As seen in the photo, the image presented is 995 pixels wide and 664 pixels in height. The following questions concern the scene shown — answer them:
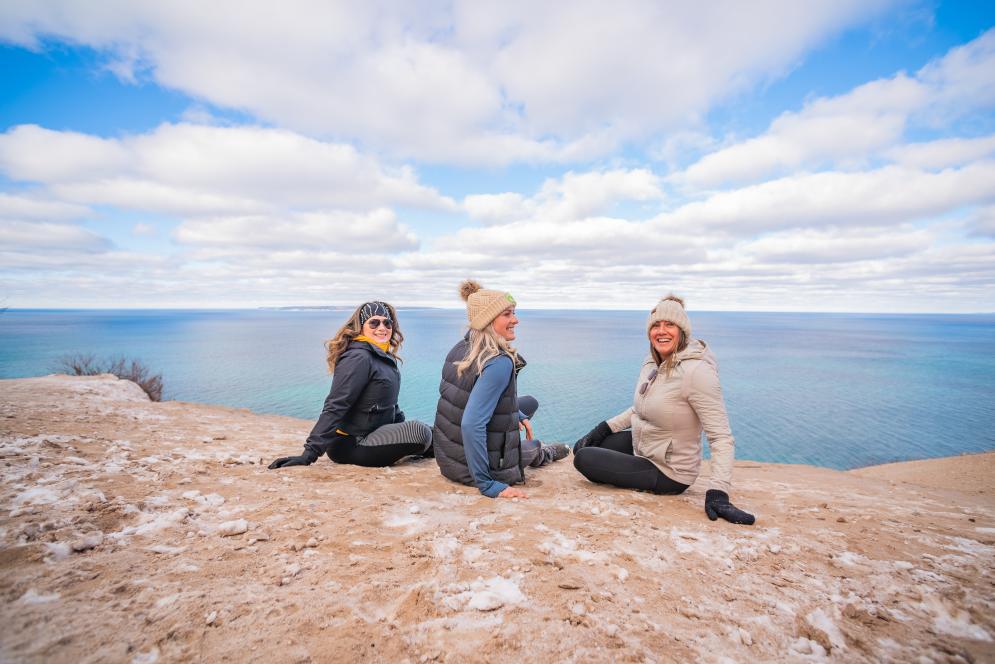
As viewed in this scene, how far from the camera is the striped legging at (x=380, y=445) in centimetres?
589

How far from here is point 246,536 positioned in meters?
3.44

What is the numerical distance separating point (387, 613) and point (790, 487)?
7.23 metres

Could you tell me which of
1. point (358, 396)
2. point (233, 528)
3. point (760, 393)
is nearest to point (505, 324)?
point (358, 396)

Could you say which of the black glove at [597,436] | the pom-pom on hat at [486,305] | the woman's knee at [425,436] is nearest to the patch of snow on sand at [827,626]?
the black glove at [597,436]

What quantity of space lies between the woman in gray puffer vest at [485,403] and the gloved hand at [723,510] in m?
2.04

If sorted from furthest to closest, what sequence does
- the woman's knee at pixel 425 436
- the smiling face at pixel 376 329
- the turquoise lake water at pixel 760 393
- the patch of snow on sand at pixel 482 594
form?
the turquoise lake water at pixel 760 393
the woman's knee at pixel 425 436
the smiling face at pixel 376 329
the patch of snow on sand at pixel 482 594

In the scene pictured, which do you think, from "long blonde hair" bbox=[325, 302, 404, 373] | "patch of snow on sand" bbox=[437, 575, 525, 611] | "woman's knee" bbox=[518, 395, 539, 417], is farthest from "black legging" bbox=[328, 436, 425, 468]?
"patch of snow on sand" bbox=[437, 575, 525, 611]

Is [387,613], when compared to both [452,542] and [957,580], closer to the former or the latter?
[452,542]

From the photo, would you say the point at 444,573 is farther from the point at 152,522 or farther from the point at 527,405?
the point at 527,405

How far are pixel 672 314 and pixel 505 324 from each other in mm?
1909

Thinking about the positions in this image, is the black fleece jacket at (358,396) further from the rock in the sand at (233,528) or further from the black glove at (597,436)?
the black glove at (597,436)

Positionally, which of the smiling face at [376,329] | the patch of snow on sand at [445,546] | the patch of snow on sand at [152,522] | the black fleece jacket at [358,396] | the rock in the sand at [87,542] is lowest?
the patch of snow on sand at [445,546]

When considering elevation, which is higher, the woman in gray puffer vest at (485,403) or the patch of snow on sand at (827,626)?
the woman in gray puffer vest at (485,403)

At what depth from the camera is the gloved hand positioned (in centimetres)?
425
